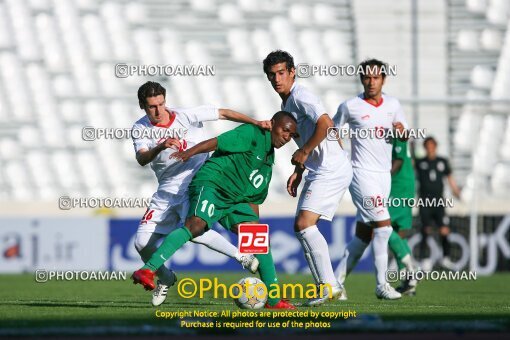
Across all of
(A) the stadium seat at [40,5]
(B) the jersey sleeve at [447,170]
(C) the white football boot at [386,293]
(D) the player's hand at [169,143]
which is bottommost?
(B) the jersey sleeve at [447,170]

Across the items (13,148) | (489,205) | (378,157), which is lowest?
(489,205)

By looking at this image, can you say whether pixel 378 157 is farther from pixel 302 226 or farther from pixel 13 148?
pixel 13 148

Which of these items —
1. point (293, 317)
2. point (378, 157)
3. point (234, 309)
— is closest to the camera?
point (293, 317)

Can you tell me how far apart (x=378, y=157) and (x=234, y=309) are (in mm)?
2620

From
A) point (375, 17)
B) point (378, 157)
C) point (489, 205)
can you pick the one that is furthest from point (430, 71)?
point (378, 157)

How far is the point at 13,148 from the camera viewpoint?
64.0 feet

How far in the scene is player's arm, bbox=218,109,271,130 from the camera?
8.06m

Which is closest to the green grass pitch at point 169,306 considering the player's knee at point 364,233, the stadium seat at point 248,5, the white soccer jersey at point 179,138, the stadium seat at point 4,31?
the player's knee at point 364,233

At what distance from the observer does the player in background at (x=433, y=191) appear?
52.3 ft

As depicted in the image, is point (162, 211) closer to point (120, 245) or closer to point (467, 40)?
point (120, 245)

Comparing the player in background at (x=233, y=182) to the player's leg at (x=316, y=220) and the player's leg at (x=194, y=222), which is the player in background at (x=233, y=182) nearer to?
the player's leg at (x=194, y=222)

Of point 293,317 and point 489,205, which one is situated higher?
point 293,317

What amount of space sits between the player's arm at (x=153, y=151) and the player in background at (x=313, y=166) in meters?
0.93

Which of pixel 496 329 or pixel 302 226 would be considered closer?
pixel 496 329
